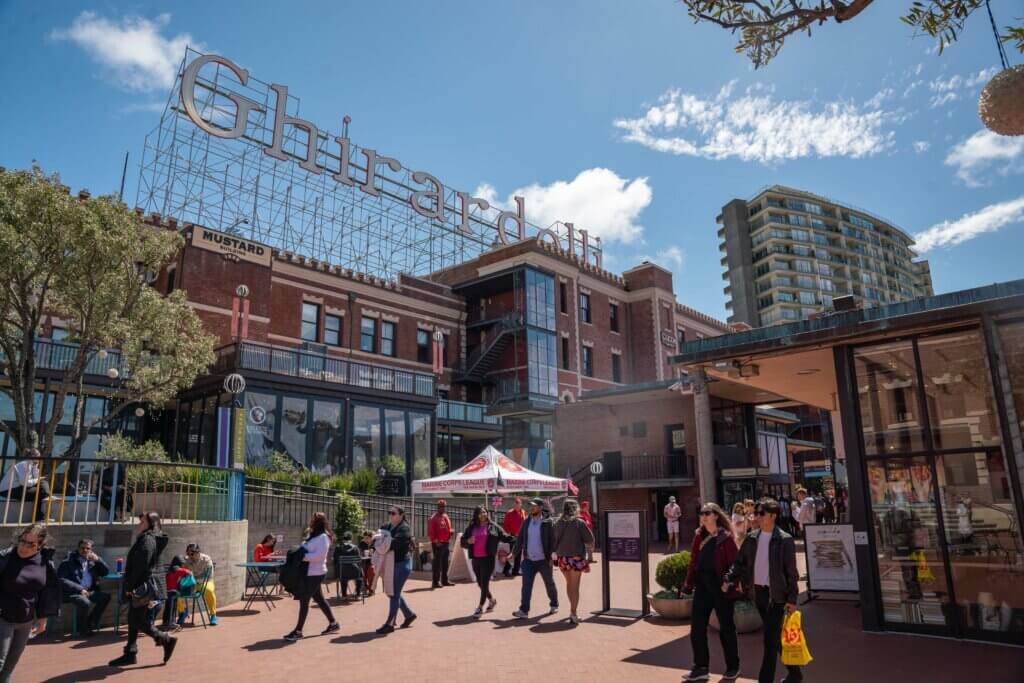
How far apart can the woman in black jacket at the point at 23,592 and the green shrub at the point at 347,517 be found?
10.9m

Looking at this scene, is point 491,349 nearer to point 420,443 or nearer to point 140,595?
point 420,443

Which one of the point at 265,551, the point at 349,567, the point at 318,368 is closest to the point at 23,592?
the point at 349,567

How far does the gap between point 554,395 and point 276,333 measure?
15.5 metres

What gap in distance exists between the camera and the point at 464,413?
34.2m

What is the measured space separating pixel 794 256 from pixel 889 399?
9381 cm

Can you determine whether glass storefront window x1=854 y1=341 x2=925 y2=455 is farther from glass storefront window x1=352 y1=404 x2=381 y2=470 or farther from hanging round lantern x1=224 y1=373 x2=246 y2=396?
glass storefront window x1=352 y1=404 x2=381 y2=470

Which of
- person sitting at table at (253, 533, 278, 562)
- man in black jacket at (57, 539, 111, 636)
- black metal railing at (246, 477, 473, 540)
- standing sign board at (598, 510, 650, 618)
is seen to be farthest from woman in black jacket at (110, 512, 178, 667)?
black metal railing at (246, 477, 473, 540)

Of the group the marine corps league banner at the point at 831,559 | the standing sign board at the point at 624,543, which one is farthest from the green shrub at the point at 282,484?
the marine corps league banner at the point at 831,559

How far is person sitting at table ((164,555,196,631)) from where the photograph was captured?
10.4 metres

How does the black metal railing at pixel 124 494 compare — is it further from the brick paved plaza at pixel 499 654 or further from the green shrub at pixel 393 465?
the green shrub at pixel 393 465

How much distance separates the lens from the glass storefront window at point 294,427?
77.2ft

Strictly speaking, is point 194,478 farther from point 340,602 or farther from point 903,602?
point 903,602

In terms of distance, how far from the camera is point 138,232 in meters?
15.9

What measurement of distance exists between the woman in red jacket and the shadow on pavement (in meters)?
6.02
